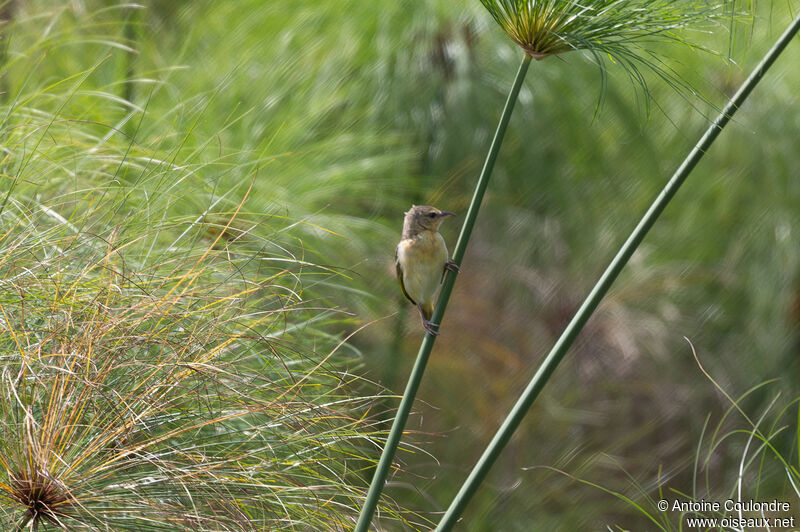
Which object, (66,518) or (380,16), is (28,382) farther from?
(380,16)

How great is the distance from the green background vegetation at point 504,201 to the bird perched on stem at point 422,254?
302 mm

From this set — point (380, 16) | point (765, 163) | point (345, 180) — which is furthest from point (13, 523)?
point (765, 163)

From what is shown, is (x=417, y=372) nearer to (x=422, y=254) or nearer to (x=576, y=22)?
(x=576, y=22)

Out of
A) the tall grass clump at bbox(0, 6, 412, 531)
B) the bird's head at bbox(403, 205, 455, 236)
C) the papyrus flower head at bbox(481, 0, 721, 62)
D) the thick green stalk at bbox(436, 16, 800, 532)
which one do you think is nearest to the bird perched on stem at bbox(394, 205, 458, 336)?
the bird's head at bbox(403, 205, 455, 236)

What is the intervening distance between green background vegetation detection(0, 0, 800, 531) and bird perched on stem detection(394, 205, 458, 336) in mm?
302

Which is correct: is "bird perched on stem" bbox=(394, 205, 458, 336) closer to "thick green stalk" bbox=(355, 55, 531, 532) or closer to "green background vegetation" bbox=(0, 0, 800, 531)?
"green background vegetation" bbox=(0, 0, 800, 531)

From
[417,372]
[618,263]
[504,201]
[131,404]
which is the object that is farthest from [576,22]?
[504,201]

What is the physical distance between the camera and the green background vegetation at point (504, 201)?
6.77ft

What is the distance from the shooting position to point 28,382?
87 cm

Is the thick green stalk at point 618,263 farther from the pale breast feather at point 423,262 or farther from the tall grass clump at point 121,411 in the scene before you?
the pale breast feather at point 423,262

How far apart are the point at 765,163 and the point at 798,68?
35 cm

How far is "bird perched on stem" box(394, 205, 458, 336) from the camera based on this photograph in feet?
3.78

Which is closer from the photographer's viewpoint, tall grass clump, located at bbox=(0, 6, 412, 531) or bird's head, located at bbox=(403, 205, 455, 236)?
tall grass clump, located at bbox=(0, 6, 412, 531)

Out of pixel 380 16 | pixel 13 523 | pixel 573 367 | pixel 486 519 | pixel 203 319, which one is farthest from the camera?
pixel 573 367
